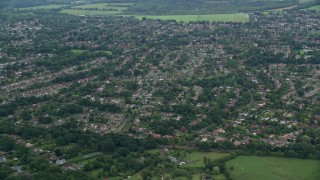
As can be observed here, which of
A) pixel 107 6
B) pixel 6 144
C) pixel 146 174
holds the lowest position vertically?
pixel 146 174

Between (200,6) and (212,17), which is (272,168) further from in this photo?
(200,6)

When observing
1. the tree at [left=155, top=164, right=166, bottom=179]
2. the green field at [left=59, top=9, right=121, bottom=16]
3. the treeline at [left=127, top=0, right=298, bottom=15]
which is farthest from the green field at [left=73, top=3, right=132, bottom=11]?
the tree at [left=155, top=164, right=166, bottom=179]

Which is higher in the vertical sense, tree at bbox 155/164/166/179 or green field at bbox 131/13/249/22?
green field at bbox 131/13/249/22

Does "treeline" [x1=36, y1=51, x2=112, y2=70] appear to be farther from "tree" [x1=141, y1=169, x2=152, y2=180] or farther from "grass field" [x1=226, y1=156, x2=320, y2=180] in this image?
"grass field" [x1=226, y1=156, x2=320, y2=180]

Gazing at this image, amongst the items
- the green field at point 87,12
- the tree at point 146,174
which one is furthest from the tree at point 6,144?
the green field at point 87,12

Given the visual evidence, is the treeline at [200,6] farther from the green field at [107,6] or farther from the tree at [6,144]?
the tree at [6,144]

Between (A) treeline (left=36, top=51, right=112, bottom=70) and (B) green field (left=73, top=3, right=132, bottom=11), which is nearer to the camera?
(A) treeline (left=36, top=51, right=112, bottom=70)

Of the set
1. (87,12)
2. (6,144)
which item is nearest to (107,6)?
(87,12)

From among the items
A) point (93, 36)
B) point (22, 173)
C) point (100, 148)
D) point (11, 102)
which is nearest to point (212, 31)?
point (93, 36)

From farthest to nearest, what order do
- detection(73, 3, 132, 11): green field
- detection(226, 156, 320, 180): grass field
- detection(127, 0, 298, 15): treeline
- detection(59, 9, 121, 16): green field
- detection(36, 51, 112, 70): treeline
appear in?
detection(73, 3, 132, 11): green field < detection(59, 9, 121, 16): green field < detection(127, 0, 298, 15): treeline < detection(36, 51, 112, 70): treeline < detection(226, 156, 320, 180): grass field
